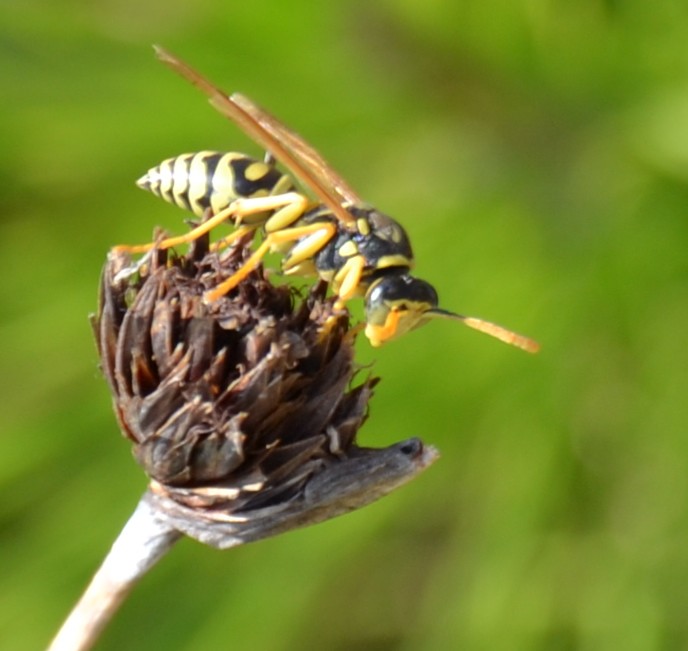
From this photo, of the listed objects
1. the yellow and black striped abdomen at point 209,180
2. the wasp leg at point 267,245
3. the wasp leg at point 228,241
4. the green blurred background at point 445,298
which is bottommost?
the green blurred background at point 445,298

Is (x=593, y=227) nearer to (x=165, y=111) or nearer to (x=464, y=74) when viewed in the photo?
(x=464, y=74)

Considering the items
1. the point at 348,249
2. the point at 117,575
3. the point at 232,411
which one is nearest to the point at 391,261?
the point at 348,249

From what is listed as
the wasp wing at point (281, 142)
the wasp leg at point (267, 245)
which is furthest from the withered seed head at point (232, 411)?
the wasp wing at point (281, 142)

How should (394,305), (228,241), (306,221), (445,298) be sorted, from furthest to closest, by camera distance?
(445,298), (306,221), (394,305), (228,241)

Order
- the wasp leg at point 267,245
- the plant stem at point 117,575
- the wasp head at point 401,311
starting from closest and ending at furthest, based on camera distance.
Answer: the plant stem at point 117,575 → the wasp leg at point 267,245 → the wasp head at point 401,311

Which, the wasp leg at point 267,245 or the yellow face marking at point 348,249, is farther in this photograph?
the yellow face marking at point 348,249

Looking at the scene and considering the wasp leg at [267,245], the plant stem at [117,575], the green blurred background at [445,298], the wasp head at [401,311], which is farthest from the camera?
the green blurred background at [445,298]

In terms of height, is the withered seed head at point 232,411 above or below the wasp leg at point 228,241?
below

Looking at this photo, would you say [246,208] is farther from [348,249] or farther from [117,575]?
[117,575]

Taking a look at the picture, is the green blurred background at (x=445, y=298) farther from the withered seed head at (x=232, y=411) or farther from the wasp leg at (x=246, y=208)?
the withered seed head at (x=232, y=411)
